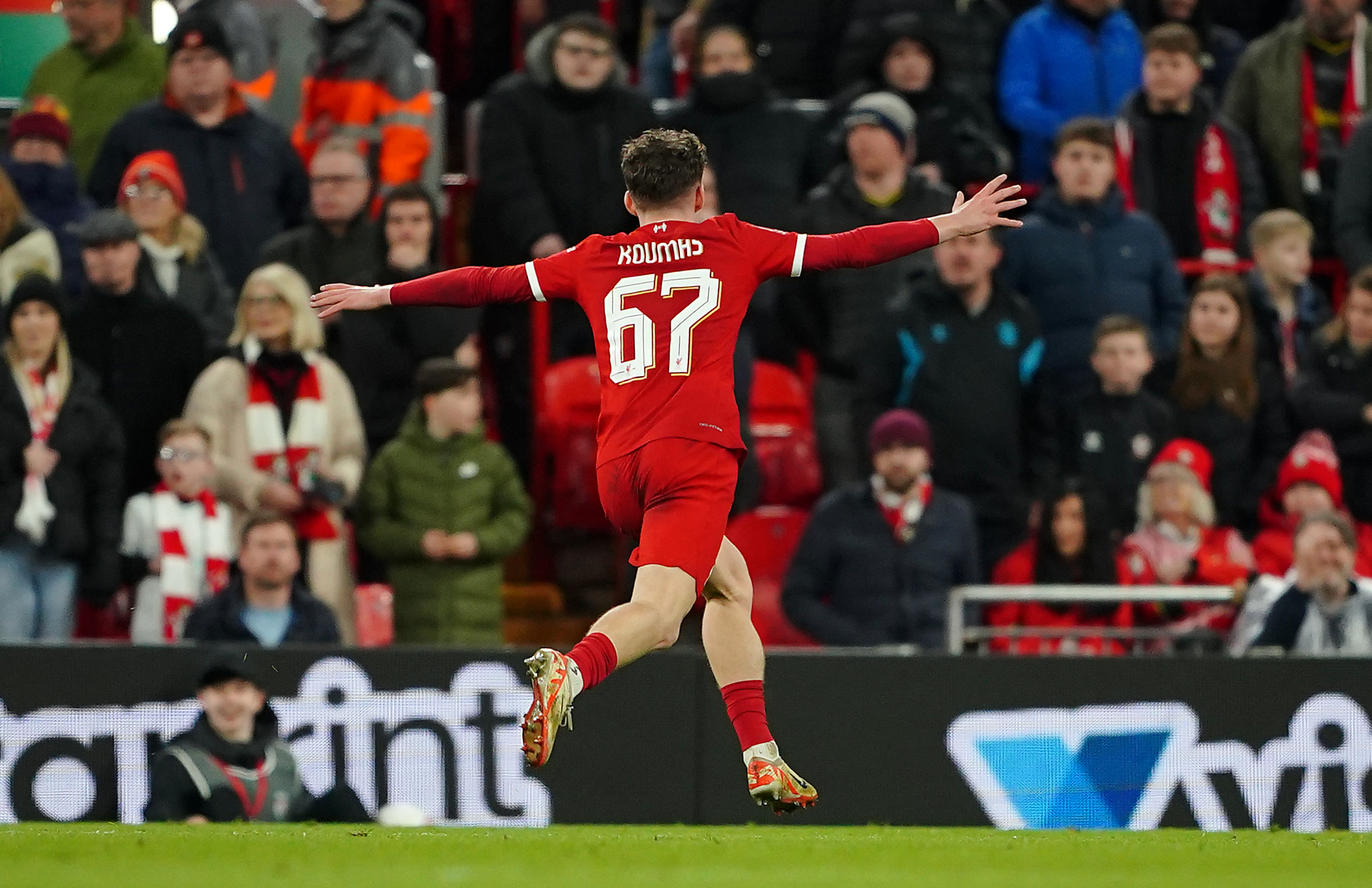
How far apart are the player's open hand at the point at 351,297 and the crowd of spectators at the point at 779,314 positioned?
9.40 ft

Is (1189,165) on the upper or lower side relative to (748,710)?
upper

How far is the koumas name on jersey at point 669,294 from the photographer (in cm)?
676

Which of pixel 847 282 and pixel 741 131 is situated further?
pixel 741 131

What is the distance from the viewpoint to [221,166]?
1172 centimetres

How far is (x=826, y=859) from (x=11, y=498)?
16.9 ft

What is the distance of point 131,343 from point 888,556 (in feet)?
13.0

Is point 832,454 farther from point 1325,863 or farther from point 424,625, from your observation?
point 1325,863

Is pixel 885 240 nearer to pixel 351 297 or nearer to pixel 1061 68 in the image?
pixel 351 297

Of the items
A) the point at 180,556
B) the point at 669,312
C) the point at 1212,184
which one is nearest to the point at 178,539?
the point at 180,556

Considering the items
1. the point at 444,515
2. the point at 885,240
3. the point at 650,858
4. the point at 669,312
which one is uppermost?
the point at 885,240

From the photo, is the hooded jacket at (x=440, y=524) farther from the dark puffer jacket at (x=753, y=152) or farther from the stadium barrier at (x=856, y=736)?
the dark puffer jacket at (x=753, y=152)

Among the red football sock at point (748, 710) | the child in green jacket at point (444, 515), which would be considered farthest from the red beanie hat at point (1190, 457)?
the red football sock at point (748, 710)

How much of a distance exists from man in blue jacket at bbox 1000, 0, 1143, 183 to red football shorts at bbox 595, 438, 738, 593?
275 inches

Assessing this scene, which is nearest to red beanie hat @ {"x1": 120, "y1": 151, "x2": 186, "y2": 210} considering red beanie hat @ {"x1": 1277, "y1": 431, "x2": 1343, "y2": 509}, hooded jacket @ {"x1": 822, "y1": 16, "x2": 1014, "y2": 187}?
hooded jacket @ {"x1": 822, "y1": 16, "x2": 1014, "y2": 187}
